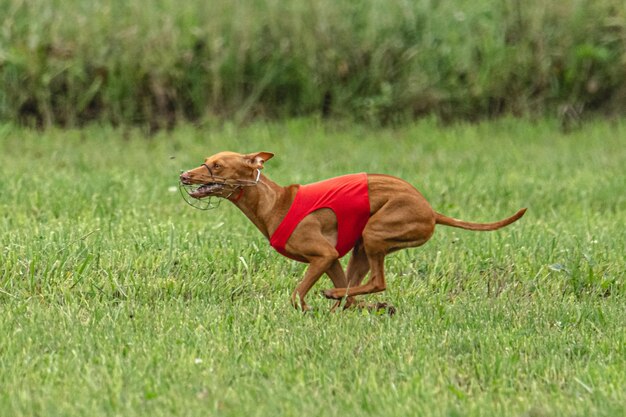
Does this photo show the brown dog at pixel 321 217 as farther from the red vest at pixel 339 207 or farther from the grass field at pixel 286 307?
the grass field at pixel 286 307

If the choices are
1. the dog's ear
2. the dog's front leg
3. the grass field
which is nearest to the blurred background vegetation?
the grass field

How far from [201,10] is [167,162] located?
10.3ft

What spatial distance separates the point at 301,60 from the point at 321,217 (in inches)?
304

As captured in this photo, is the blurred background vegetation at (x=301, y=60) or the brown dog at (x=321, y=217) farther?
the blurred background vegetation at (x=301, y=60)

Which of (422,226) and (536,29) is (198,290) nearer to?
(422,226)

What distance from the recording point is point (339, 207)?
6180mm

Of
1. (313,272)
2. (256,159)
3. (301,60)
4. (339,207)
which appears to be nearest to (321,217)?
(339,207)

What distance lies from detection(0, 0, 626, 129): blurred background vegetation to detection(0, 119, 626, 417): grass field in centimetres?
211

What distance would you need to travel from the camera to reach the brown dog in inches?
241

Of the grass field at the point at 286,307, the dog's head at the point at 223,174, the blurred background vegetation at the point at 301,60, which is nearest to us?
the grass field at the point at 286,307

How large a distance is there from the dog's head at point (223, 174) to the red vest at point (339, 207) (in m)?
0.29

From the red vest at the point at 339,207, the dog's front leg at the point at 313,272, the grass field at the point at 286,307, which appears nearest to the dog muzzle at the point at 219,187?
the red vest at the point at 339,207

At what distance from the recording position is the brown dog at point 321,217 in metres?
6.12

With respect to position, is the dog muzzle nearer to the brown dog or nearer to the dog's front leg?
the brown dog
